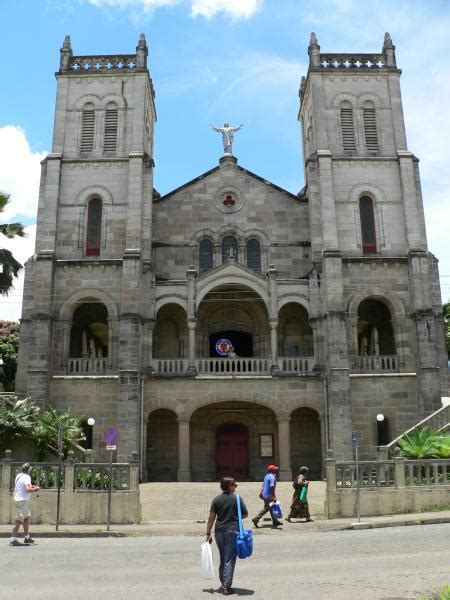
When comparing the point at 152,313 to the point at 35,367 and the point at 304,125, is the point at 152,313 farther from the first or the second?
the point at 304,125

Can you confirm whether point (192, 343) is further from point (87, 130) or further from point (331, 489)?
point (87, 130)

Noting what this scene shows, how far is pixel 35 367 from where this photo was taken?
89.2 ft

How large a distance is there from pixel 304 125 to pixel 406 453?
74.9 ft

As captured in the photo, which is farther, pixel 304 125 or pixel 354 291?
pixel 304 125

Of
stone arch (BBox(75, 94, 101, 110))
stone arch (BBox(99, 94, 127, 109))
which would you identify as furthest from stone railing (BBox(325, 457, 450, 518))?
stone arch (BBox(75, 94, 101, 110))

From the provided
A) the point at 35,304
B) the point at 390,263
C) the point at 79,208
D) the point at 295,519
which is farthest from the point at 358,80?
the point at 295,519

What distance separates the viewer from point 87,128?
32.1 metres

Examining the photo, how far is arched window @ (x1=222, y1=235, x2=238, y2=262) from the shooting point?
31672 mm

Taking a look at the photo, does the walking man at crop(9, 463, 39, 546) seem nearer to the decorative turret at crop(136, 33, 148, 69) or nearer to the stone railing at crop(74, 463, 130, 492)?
the stone railing at crop(74, 463, 130, 492)

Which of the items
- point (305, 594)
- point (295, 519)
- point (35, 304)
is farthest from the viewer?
point (35, 304)

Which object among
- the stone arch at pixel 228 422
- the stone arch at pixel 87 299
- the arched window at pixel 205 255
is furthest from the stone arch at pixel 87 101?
the stone arch at pixel 228 422

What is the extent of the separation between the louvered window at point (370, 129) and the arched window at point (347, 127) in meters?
0.71

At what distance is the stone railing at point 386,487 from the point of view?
658 inches

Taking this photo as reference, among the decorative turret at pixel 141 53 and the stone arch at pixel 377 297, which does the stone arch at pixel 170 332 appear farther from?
the decorative turret at pixel 141 53
